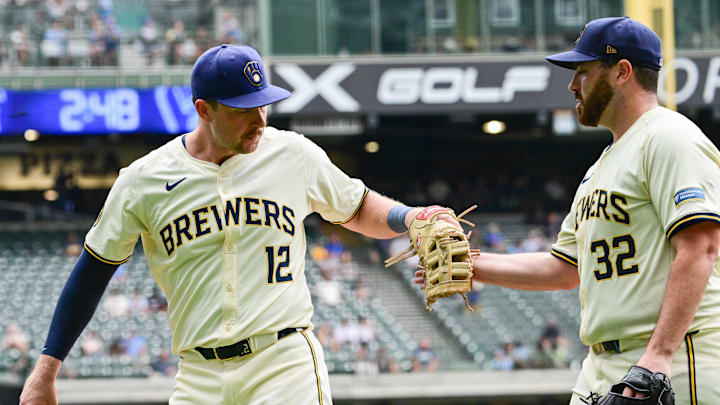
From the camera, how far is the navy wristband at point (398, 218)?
3672 mm

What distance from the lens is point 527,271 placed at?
151 inches

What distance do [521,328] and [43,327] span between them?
7608mm

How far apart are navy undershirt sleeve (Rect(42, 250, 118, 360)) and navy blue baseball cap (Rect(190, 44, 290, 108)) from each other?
697mm

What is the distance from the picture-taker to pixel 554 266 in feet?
12.5

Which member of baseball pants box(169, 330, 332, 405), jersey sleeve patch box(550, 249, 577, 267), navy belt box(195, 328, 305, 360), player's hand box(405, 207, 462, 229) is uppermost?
player's hand box(405, 207, 462, 229)

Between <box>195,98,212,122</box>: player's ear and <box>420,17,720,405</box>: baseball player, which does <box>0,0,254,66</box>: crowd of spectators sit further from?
<box>420,17,720,405</box>: baseball player

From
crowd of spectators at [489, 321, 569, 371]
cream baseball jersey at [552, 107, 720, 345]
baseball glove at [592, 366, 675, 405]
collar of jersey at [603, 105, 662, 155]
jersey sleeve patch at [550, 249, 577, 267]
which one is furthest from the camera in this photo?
crowd of spectators at [489, 321, 569, 371]

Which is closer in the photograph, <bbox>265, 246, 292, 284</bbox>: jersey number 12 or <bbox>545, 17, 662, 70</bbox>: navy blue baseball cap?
<bbox>545, 17, 662, 70</bbox>: navy blue baseball cap

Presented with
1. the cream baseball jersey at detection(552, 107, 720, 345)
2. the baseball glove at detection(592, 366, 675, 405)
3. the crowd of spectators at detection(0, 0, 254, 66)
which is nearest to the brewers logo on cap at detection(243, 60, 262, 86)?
the cream baseball jersey at detection(552, 107, 720, 345)

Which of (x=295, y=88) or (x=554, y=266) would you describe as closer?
(x=554, y=266)

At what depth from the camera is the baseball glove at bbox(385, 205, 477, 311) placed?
3.64m

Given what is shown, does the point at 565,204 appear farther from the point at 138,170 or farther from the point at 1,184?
the point at 138,170

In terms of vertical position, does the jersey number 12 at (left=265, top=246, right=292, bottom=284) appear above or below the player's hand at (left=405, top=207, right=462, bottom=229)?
below

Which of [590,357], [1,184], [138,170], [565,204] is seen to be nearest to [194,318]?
[138,170]
